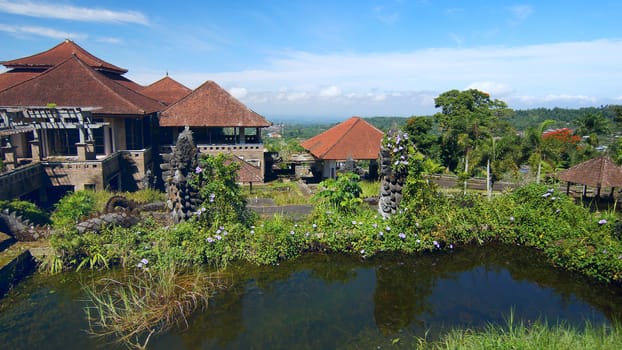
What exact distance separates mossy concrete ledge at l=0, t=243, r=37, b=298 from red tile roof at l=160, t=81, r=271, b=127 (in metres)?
12.1

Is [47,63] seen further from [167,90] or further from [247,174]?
[247,174]

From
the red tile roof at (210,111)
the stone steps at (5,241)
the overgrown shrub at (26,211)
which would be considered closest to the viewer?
the stone steps at (5,241)

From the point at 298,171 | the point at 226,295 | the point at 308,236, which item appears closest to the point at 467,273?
the point at 308,236

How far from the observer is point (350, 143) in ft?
73.8

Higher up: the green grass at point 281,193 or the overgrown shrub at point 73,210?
the overgrown shrub at point 73,210

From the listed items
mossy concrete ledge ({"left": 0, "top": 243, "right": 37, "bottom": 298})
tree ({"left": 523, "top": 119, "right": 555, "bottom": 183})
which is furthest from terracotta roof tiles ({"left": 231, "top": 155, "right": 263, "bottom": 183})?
tree ({"left": 523, "top": 119, "right": 555, "bottom": 183})

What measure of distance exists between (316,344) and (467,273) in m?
5.07

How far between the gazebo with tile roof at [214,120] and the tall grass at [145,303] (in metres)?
12.5

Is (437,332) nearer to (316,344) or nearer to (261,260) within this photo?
(316,344)

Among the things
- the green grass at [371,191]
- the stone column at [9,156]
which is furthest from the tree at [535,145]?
the stone column at [9,156]

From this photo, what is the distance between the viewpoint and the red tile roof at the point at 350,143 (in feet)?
71.5

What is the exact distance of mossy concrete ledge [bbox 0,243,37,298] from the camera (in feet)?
28.8

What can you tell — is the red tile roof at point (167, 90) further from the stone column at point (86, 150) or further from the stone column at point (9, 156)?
the stone column at point (9, 156)

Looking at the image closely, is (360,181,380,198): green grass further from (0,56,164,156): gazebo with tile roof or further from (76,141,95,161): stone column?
(76,141,95,161): stone column
